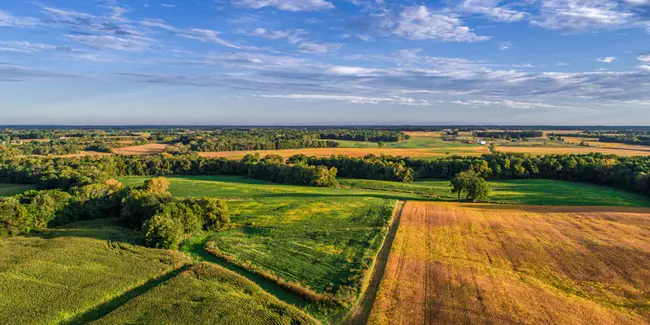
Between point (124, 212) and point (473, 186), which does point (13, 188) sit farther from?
point (473, 186)

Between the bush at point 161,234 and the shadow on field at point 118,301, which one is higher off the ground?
the bush at point 161,234

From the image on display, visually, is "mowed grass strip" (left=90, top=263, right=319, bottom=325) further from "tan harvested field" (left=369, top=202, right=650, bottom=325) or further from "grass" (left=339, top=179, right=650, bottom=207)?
"grass" (left=339, top=179, right=650, bottom=207)

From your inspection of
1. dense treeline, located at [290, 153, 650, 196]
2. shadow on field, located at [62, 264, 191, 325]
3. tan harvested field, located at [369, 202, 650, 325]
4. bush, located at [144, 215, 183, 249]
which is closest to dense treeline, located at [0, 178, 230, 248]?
bush, located at [144, 215, 183, 249]

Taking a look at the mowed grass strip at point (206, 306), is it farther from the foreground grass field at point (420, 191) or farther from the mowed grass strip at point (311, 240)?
the foreground grass field at point (420, 191)

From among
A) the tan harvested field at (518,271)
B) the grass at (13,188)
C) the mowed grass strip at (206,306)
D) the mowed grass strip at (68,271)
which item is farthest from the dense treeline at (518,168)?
the mowed grass strip at (206,306)

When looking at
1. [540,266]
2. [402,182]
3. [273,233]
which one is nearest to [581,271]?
[540,266]

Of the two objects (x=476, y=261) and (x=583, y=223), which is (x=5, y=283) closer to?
(x=476, y=261)
